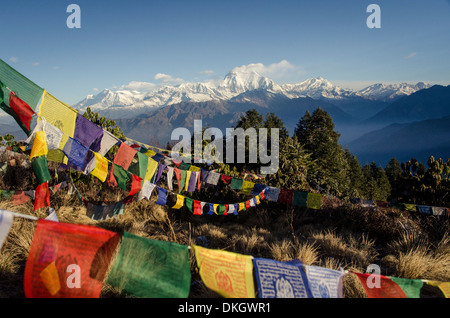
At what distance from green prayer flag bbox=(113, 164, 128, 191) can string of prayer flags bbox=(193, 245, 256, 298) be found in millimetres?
3536

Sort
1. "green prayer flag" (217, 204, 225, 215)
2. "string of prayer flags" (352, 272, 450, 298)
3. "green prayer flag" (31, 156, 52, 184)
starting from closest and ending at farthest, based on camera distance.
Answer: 1. "string of prayer flags" (352, 272, 450, 298)
2. "green prayer flag" (31, 156, 52, 184)
3. "green prayer flag" (217, 204, 225, 215)

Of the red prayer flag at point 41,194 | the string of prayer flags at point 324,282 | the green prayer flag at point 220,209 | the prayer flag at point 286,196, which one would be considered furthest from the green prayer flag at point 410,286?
the red prayer flag at point 41,194

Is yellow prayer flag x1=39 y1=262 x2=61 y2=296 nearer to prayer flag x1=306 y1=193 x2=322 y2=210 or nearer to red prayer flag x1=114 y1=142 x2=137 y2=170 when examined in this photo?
red prayer flag x1=114 y1=142 x2=137 y2=170

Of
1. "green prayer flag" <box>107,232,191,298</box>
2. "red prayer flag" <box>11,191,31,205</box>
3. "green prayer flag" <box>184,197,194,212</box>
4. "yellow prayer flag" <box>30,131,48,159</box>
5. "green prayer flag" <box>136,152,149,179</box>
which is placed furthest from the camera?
"green prayer flag" <box>184,197,194,212</box>

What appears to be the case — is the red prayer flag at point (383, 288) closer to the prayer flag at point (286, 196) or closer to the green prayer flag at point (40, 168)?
the prayer flag at point (286, 196)

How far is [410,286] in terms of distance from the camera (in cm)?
375

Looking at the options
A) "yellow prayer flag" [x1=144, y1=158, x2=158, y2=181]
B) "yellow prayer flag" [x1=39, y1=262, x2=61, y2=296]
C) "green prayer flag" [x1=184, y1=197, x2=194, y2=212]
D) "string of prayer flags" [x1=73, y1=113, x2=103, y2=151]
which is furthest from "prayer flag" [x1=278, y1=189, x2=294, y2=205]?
"yellow prayer flag" [x1=39, y1=262, x2=61, y2=296]

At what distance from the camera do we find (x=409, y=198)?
12766mm

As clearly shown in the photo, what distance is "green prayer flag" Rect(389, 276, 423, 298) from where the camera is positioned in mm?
3666

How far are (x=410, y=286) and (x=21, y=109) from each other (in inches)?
289
